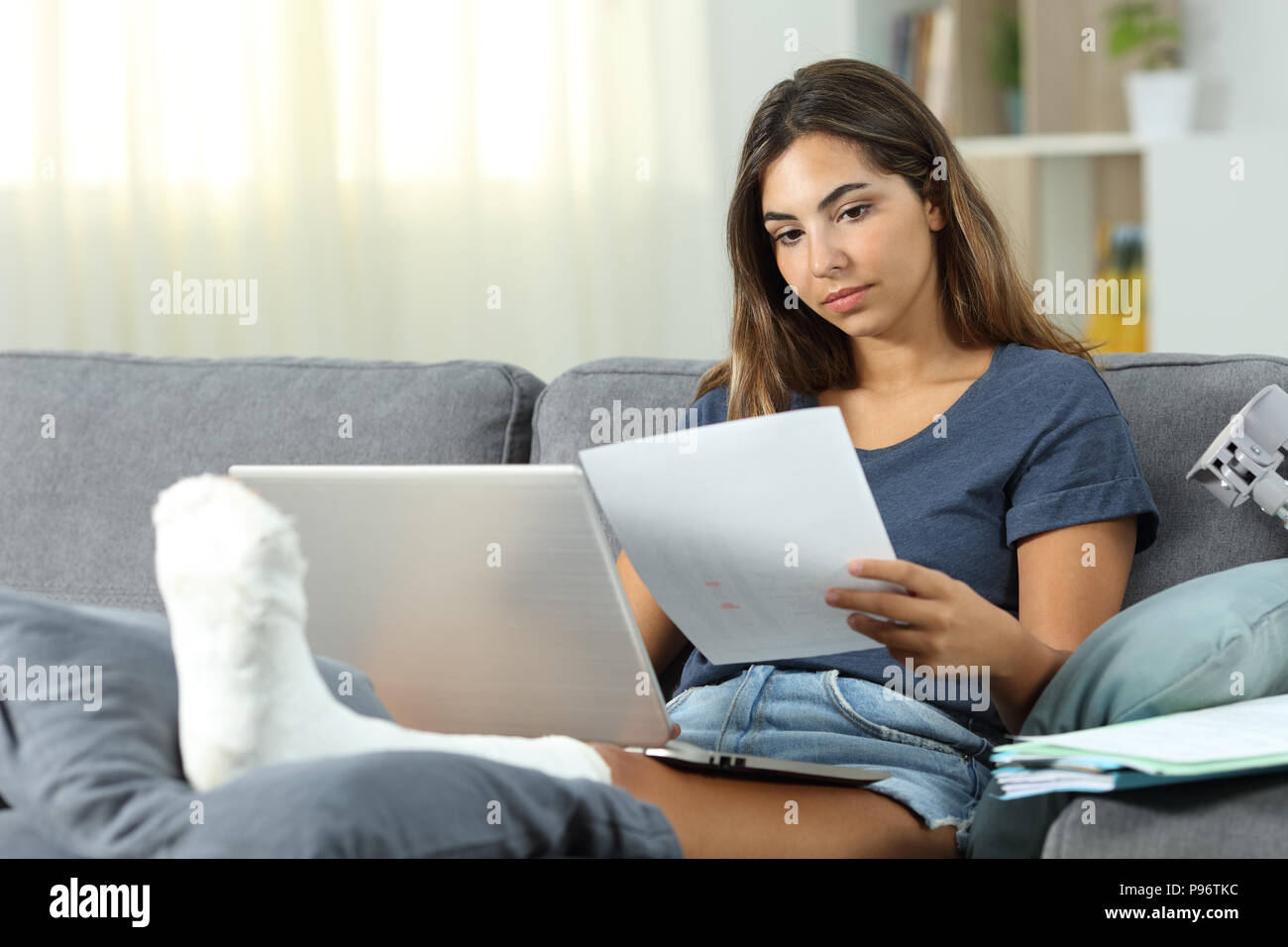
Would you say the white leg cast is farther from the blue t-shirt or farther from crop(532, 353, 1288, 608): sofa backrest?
crop(532, 353, 1288, 608): sofa backrest

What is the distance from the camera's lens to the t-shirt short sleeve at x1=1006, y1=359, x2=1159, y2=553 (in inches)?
43.5

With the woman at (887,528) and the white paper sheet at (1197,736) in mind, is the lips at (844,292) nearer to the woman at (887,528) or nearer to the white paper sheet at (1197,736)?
the woman at (887,528)

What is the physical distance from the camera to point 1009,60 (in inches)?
109

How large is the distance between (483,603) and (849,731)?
341 mm

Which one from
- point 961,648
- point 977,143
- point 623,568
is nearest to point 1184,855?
point 961,648

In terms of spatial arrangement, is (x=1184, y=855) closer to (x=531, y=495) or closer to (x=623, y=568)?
(x=531, y=495)

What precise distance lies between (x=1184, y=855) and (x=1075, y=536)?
1.28 feet

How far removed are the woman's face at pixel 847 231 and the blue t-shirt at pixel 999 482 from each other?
121mm

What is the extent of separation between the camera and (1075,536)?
1.10 metres

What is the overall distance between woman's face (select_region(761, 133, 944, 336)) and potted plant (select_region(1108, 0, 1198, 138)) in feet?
5.16

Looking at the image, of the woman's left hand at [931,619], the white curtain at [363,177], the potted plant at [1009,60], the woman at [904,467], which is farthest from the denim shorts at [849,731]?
the potted plant at [1009,60]

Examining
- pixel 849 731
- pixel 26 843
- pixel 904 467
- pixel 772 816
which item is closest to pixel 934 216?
pixel 904 467
